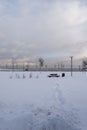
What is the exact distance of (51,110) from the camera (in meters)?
10.2

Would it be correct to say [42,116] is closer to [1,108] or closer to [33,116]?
[33,116]

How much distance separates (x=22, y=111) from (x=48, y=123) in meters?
2.09

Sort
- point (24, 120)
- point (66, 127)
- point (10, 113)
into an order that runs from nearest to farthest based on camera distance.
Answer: point (66, 127)
point (24, 120)
point (10, 113)

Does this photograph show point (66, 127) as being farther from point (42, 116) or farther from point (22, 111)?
point (22, 111)

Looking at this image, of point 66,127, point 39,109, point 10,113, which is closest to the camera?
point 66,127

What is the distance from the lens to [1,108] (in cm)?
1076

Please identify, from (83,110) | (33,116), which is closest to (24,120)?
(33,116)

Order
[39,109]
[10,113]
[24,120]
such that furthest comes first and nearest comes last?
[39,109]
[10,113]
[24,120]

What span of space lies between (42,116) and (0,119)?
1523 millimetres

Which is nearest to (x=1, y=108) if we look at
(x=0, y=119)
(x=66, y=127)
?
(x=0, y=119)

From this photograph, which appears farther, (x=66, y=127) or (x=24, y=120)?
(x=24, y=120)

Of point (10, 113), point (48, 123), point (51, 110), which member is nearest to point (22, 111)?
point (10, 113)

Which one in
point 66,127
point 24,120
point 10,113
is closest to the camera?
point 66,127

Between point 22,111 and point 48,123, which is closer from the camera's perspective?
point 48,123
